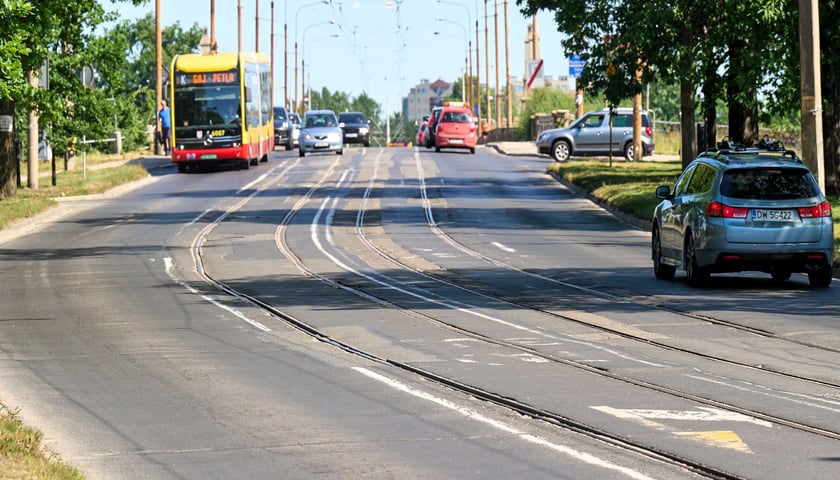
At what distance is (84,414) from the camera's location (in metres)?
10.3

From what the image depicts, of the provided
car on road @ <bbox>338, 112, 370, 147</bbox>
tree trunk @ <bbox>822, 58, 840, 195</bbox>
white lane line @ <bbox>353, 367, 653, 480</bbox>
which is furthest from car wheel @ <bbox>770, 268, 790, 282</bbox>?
car on road @ <bbox>338, 112, 370, 147</bbox>

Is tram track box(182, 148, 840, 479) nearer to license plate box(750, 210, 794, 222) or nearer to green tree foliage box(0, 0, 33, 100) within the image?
license plate box(750, 210, 794, 222)

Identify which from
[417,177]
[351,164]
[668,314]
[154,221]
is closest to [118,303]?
[668,314]

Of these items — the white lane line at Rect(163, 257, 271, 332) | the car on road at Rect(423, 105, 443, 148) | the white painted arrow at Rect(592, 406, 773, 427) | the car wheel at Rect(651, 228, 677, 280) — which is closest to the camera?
the white painted arrow at Rect(592, 406, 773, 427)

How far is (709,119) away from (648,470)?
30864 mm

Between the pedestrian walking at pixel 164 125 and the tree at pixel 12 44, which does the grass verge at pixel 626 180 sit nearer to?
the tree at pixel 12 44

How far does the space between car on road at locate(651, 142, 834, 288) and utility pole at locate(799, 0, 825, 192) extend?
574 cm

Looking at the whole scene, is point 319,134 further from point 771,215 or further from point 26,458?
point 26,458

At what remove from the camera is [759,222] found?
725 inches

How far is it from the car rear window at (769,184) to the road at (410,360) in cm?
117

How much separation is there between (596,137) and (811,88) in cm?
2973

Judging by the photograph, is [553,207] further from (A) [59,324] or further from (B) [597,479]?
(B) [597,479]

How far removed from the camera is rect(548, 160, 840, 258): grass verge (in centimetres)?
3266

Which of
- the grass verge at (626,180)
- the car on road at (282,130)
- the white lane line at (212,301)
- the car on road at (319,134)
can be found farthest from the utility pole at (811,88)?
the car on road at (282,130)
